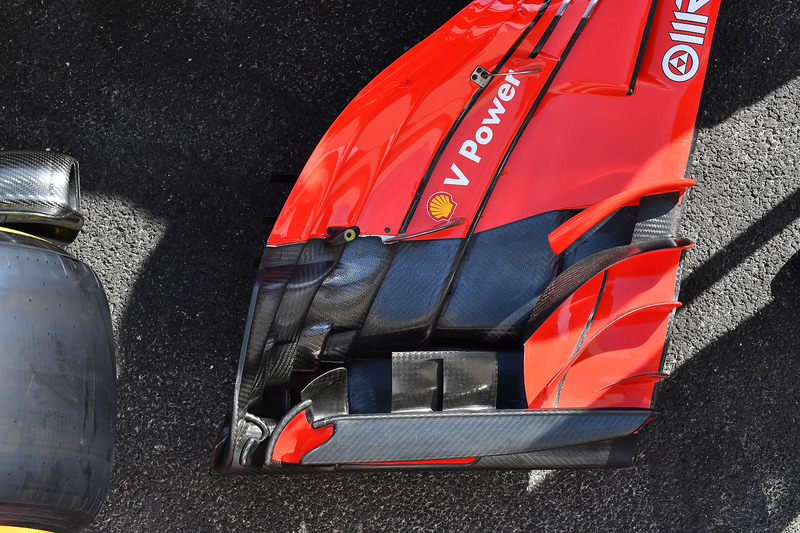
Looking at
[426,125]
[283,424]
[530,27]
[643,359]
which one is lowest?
[643,359]

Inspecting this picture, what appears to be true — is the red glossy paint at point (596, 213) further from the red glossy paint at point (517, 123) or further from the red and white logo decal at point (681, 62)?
the red and white logo decal at point (681, 62)

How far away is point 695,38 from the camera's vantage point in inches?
62.4

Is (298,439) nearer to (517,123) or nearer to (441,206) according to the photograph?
(441,206)

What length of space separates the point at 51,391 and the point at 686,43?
149 centimetres

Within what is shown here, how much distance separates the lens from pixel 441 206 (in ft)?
5.26

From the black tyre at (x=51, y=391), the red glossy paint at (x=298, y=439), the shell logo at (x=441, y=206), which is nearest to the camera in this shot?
the black tyre at (x=51, y=391)

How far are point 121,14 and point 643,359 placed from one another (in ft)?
5.11

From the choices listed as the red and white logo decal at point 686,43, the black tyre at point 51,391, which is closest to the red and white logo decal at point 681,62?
the red and white logo decal at point 686,43

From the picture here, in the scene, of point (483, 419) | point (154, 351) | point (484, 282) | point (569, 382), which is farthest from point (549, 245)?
point (154, 351)

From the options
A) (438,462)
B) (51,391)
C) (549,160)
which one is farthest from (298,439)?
(549,160)

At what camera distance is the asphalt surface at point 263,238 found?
5.88 feet

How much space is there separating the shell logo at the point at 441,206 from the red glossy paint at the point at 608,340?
332 mm

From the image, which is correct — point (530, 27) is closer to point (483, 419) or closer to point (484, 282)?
point (484, 282)

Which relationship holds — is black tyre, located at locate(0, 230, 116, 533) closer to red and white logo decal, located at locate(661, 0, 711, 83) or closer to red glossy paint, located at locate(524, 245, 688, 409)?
red glossy paint, located at locate(524, 245, 688, 409)
